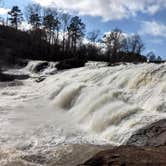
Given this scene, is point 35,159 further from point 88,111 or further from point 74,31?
point 74,31

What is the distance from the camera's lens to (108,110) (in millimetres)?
13953

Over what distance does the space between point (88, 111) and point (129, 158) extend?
7973mm

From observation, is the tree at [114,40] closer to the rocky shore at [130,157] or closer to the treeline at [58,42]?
the treeline at [58,42]

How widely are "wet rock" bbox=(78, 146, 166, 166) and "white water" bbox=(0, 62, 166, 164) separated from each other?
3.49m

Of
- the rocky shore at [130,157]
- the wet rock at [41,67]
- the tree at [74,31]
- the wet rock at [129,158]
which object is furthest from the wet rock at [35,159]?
the tree at [74,31]

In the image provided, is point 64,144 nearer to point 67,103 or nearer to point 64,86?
point 67,103

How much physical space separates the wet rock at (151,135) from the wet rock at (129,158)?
2.00 meters

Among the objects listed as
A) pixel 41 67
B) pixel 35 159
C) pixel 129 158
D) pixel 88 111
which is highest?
pixel 41 67

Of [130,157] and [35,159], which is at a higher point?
[130,157]

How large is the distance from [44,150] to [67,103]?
803 cm

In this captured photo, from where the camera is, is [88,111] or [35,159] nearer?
[35,159]

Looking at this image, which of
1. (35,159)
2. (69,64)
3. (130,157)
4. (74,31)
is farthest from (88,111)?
(74,31)

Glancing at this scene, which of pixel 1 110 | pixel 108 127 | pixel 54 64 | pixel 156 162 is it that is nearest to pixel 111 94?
pixel 108 127

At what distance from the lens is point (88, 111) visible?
50.4ft
